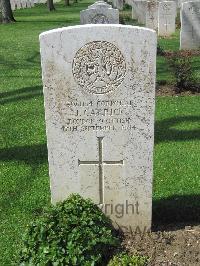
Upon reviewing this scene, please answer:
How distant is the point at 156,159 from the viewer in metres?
6.40

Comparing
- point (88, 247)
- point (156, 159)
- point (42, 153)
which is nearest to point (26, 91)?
point (42, 153)

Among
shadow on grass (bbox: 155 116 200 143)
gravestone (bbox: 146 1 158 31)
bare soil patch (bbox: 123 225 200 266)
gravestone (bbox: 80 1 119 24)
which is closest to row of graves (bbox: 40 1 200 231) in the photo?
bare soil patch (bbox: 123 225 200 266)

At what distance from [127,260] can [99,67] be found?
1.64 m

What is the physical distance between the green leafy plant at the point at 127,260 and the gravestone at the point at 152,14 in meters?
16.6

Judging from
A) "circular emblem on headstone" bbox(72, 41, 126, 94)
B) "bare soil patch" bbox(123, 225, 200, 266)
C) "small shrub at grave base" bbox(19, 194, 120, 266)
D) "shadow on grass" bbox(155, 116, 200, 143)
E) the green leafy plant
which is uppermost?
"circular emblem on headstone" bbox(72, 41, 126, 94)

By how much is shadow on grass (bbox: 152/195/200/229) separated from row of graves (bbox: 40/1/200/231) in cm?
50

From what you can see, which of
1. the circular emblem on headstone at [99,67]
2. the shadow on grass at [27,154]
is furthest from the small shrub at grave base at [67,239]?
the shadow on grass at [27,154]

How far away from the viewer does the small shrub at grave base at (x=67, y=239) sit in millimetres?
3672

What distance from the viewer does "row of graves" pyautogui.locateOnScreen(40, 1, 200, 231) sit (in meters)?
3.85

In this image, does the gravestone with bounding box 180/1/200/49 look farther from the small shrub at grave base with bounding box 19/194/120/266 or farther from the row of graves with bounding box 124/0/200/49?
the small shrub at grave base with bounding box 19/194/120/266

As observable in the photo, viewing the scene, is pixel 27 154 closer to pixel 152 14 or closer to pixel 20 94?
pixel 20 94

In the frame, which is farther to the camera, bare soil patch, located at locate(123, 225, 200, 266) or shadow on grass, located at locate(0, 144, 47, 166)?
shadow on grass, located at locate(0, 144, 47, 166)

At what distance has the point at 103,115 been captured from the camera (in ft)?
13.4

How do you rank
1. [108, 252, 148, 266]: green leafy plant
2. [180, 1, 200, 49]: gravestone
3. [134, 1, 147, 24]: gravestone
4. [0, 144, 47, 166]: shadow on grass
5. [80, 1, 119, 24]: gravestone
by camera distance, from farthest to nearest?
[134, 1, 147, 24]: gravestone
[180, 1, 200, 49]: gravestone
[80, 1, 119, 24]: gravestone
[0, 144, 47, 166]: shadow on grass
[108, 252, 148, 266]: green leafy plant
